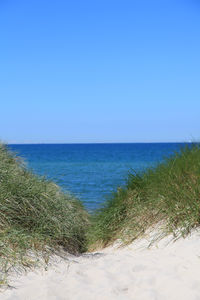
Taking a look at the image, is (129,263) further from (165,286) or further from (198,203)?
(198,203)

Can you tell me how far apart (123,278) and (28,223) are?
1604 mm

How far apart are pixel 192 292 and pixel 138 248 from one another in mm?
1487

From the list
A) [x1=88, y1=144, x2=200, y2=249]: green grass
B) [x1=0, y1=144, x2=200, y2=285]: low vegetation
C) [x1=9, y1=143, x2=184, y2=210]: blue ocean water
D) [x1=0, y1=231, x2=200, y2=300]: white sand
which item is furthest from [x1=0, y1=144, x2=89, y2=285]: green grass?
[x1=9, y1=143, x2=184, y2=210]: blue ocean water

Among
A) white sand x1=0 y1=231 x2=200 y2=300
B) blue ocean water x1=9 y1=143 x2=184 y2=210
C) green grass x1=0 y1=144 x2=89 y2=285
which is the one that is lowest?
blue ocean water x1=9 y1=143 x2=184 y2=210

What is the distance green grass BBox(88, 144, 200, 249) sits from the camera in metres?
4.90

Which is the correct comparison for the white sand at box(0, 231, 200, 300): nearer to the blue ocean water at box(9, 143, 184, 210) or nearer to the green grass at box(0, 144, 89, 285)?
the green grass at box(0, 144, 89, 285)

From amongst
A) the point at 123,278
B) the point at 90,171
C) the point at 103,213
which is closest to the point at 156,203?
the point at 103,213

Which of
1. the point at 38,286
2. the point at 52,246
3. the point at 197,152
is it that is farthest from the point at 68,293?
the point at 197,152

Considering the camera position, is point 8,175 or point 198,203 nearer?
point 198,203

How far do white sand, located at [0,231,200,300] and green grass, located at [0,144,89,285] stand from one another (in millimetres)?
301

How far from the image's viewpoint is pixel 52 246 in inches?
186

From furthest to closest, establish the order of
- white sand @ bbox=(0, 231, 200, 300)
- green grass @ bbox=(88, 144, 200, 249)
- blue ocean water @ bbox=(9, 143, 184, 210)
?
blue ocean water @ bbox=(9, 143, 184, 210) → green grass @ bbox=(88, 144, 200, 249) → white sand @ bbox=(0, 231, 200, 300)

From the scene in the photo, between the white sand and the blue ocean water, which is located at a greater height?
the white sand

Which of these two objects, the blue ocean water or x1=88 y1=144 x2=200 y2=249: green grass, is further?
the blue ocean water
